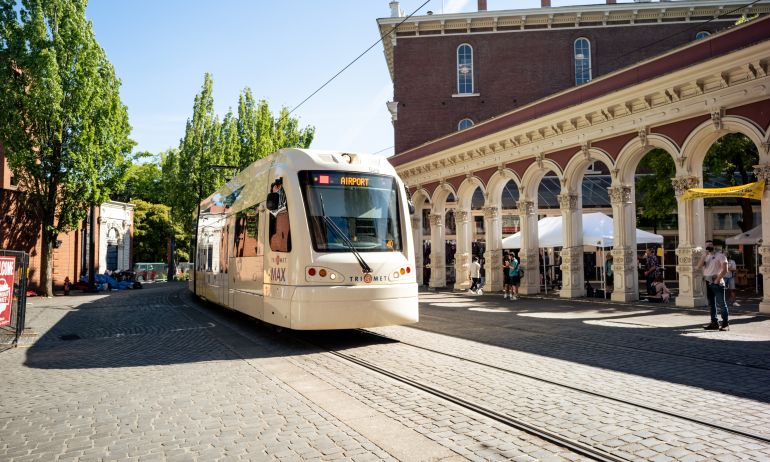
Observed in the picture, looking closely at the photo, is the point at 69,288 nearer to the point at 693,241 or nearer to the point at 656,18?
the point at 693,241

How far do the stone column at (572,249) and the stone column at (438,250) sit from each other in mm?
8781

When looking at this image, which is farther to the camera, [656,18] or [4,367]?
[656,18]

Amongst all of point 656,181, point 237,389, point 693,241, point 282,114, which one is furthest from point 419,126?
point 237,389

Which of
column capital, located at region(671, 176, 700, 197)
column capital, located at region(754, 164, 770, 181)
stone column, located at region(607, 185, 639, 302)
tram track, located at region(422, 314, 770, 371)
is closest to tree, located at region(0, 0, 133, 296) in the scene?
tram track, located at region(422, 314, 770, 371)

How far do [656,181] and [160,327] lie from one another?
2236cm

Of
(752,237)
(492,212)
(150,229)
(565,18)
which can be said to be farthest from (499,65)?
(150,229)

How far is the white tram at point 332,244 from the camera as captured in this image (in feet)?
28.6

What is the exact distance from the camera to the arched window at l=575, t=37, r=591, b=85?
36094 millimetres

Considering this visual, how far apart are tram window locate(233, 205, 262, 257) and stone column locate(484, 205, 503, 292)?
44.8ft

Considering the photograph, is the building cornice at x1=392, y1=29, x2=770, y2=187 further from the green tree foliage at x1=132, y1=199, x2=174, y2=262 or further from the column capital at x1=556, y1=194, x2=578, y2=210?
the green tree foliage at x1=132, y1=199, x2=174, y2=262

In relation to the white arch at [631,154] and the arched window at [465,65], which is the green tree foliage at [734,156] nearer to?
the white arch at [631,154]

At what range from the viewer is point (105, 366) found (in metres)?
8.10

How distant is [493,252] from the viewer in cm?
2370

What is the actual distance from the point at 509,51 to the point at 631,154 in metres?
20.8
